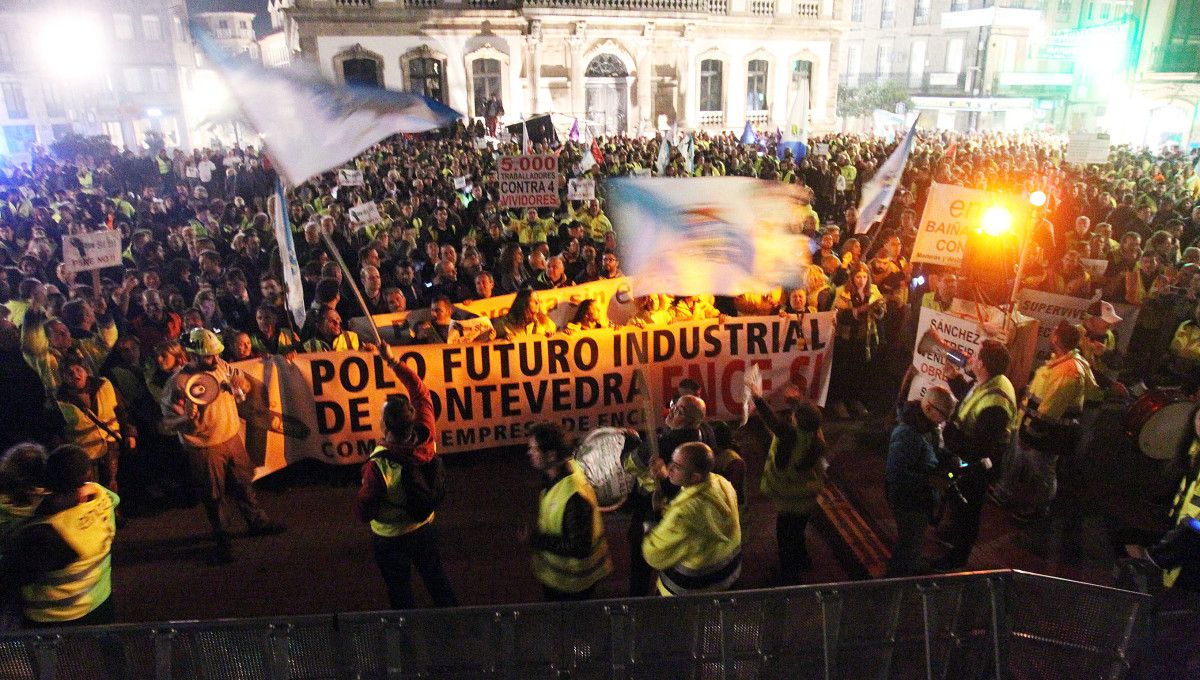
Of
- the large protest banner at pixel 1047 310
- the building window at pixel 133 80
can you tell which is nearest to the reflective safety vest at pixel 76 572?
the large protest banner at pixel 1047 310

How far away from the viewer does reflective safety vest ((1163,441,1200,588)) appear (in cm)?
436

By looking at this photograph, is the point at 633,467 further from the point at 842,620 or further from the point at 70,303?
the point at 70,303

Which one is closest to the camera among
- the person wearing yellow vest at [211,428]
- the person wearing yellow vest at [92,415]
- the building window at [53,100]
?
the person wearing yellow vest at [211,428]

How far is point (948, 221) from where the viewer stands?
787cm

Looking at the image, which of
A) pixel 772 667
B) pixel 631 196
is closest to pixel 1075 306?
pixel 631 196

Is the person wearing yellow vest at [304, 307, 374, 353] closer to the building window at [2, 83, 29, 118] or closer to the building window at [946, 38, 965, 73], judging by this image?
the building window at [946, 38, 965, 73]

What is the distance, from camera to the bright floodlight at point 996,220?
742 cm

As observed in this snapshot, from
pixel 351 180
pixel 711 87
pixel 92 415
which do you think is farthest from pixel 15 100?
pixel 92 415

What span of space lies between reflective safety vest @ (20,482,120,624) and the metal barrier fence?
65cm

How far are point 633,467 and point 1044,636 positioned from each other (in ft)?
7.62

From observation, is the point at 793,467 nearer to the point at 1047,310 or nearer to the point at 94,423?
the point at 1047,310

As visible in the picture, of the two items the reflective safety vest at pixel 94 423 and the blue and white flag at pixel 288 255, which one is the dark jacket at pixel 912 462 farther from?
the reflective safety vest at pixel 94 423

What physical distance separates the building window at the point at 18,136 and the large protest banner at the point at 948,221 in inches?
2422

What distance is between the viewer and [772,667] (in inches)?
138
